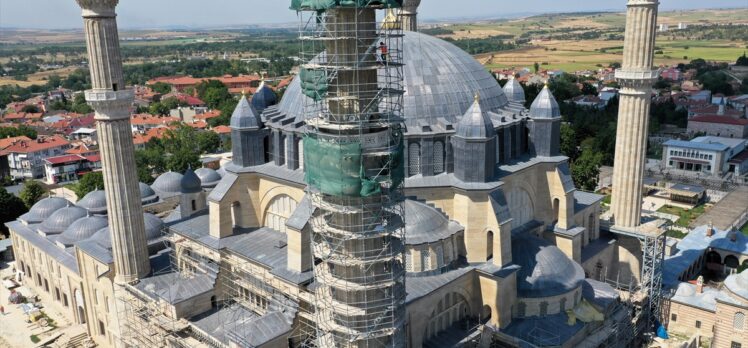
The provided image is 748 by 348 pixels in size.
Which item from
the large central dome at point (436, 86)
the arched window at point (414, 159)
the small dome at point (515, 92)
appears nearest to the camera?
the arched window at point (414, 159)

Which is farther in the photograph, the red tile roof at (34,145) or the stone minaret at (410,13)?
the red tile roof at (34,145)

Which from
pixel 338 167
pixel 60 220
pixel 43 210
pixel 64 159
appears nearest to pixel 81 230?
pixel 60 220

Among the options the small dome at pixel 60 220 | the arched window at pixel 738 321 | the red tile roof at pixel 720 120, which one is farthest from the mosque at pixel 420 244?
the red tile roof at pixel 720 120

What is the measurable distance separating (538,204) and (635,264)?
804 cm

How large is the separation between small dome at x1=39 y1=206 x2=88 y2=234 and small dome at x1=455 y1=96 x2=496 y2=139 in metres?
27.2

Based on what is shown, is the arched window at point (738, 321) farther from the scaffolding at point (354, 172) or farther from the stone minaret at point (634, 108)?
the scaffolding at point (354, 172)

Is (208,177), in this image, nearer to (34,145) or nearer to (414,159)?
(414,159)

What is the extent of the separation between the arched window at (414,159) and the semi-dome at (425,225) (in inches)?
69.3

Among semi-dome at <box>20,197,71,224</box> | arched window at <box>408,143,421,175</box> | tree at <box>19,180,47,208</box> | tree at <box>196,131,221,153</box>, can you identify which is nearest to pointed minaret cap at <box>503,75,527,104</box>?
arched window at <box>408,143,421,175</box>

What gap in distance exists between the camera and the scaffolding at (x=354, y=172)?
18.5 meters

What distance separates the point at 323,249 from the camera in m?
20.0

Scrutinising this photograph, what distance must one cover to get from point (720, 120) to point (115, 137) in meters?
76.9

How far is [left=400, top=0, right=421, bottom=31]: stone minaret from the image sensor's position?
37.7 m

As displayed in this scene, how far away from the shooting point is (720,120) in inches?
3034
